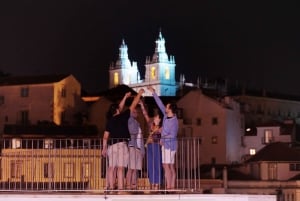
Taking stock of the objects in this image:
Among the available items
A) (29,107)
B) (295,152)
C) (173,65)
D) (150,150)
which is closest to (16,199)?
(150,150)

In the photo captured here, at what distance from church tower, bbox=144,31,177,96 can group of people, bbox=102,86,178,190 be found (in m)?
141

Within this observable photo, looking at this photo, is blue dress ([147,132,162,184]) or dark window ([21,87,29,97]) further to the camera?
dark window ([21,87,29,97])

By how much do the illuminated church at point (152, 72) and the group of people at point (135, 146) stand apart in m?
132

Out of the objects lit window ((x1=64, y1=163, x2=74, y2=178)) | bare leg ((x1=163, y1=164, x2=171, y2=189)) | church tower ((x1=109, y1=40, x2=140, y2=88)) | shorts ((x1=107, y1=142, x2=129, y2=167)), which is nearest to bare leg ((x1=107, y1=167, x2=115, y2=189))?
shorts ((x1=107, y1=142, x2=129, y2=167))

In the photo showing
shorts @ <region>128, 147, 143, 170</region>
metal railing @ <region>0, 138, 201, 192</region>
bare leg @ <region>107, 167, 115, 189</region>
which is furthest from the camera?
metal railing @ <region>0, 138, 201, 192</region>

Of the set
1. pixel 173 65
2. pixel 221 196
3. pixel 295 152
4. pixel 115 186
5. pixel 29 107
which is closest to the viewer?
pixel 221 196

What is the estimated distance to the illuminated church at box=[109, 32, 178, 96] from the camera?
160750 millimetres

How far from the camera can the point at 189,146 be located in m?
20.6

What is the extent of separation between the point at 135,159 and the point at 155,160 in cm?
45

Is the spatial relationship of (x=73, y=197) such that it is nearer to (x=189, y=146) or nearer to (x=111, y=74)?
(x=189, y=146)

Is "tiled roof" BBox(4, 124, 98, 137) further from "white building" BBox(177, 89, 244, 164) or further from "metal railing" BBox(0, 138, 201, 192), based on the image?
"metal railing" BBox(0, 138, 201, 192)

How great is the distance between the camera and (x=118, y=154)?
60.3 feet

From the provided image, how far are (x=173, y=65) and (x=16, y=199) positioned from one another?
491ft

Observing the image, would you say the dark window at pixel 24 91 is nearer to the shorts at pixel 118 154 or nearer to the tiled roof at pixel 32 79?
the tiled roof at pixel 32 79
